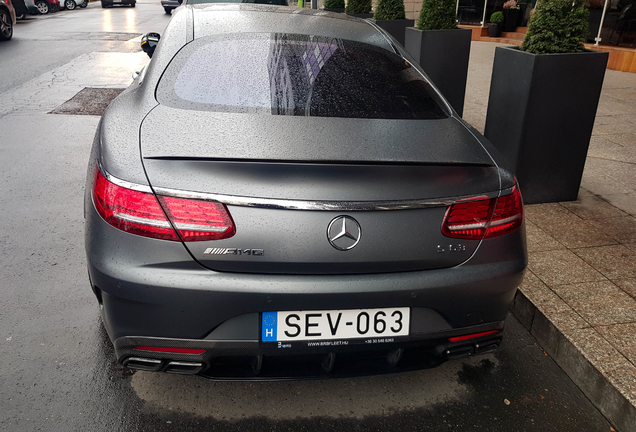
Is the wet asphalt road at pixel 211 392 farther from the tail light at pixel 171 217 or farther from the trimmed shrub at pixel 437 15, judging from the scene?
the trimmed shrub at pixel 437 15

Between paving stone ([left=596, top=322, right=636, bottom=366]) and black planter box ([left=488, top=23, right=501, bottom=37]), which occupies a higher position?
paving stone ([left=596, top=322, right=636, bottom=366])

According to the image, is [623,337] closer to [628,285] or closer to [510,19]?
[628,285]

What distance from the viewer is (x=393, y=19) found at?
8.66 metres

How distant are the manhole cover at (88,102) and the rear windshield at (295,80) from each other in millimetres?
5382

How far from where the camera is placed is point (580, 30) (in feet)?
14.3

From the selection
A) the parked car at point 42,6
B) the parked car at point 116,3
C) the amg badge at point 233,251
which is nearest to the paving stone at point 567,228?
the amg badge at point 233,251

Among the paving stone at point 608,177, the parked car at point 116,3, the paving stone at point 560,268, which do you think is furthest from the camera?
the parked car at point 116,3

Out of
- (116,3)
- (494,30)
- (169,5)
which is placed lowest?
(116,3)

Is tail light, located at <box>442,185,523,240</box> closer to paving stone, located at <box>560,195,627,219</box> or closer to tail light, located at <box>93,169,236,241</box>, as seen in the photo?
tail light, located at <box>93,169,236,241</box>

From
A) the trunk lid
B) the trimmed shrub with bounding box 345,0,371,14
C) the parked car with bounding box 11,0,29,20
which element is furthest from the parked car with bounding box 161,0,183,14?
the trunk lid

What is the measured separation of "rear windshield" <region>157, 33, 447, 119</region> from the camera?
246 centimetres

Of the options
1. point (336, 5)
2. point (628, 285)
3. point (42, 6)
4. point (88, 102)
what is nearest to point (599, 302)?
point (628, 285)

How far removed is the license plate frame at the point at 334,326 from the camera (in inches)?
79.0

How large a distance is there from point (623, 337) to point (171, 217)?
234cm
